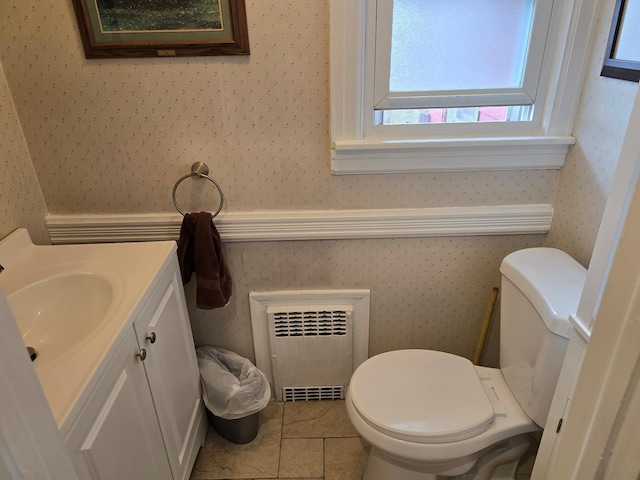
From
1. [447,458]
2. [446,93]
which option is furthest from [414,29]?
[447,458]

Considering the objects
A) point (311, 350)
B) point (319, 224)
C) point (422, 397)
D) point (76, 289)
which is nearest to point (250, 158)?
point (319, 224)

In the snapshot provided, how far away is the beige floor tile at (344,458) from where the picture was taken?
62.7 inches

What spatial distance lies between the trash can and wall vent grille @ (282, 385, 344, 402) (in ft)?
0.67

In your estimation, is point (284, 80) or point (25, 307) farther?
point (284, 80)

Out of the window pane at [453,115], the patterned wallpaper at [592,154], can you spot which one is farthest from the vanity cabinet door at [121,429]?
the patterned wallpaper at [592,154]

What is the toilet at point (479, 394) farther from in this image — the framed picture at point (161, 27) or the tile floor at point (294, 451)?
the framed picture at point (161, 27)

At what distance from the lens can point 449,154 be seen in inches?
57.2

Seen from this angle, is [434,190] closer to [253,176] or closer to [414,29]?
[414,29]

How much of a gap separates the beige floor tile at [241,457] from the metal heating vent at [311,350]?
18cm

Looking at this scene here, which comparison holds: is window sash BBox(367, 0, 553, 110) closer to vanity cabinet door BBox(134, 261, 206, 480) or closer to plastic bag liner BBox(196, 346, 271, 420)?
vanity cabinet door BBox(134, 261, 206, 480)

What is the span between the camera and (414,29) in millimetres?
1360

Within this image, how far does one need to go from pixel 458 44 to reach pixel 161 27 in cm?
90

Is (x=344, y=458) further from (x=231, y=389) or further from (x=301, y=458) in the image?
(x=231, y=389)

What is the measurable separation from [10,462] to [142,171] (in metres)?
1.14
